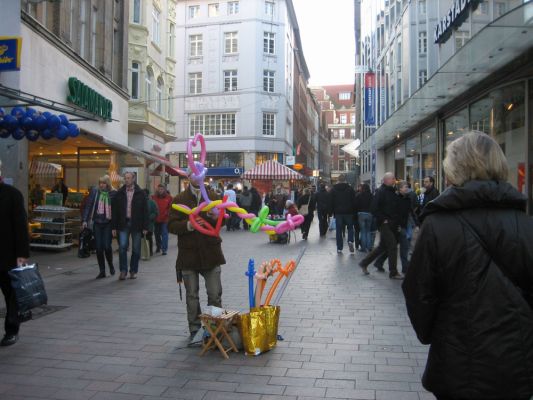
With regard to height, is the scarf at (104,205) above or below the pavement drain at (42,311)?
above

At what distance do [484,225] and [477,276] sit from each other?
8.6 inches

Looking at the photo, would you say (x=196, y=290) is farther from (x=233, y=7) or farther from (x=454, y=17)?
(x=233, y=7)

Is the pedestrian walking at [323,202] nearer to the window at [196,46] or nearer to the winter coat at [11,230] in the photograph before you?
the winter coat at [11,230]

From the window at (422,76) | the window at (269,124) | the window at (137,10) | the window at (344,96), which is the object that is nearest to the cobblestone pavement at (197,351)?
the window at (422,76)

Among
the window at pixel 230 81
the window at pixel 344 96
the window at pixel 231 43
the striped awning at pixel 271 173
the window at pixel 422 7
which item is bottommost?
the striped awning at pixel 271 173

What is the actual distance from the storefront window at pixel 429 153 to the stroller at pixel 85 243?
10.6 metres

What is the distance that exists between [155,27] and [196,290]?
2356 centimetres

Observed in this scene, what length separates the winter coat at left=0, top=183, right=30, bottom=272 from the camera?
5207mm

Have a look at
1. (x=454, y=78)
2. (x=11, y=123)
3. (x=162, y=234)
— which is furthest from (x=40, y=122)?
(x=454, y=78)

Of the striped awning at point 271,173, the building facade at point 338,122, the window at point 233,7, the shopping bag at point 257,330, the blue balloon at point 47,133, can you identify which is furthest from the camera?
the building facade at point 338,122

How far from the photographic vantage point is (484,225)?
226 cm

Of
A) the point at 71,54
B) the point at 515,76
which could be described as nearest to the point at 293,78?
the point at 71,54

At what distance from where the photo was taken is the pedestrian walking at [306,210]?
58.1 ft

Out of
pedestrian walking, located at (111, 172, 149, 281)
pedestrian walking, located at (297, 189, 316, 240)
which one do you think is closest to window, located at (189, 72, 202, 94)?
pedestrian walking, located at (297, 189, 316, 240)
